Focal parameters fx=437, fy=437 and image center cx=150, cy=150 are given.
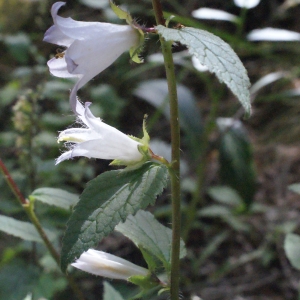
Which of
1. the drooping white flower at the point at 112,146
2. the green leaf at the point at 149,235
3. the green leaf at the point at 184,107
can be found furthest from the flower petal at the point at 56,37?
the green leaf at the point at 184,107

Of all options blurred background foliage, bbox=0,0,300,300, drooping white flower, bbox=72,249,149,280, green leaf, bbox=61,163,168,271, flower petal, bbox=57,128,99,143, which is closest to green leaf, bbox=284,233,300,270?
blurred background foliage, bbox=0,0,300,300

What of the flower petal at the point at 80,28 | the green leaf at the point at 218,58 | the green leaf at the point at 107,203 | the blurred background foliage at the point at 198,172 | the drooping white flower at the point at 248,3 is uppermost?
the flower petal at the point at 80,28

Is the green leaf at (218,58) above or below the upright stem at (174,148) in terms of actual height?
above

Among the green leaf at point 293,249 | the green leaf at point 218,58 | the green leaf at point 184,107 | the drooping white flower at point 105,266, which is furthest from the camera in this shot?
the green leaf at point 184,107

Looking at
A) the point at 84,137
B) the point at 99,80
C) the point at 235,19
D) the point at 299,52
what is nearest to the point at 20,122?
the point at 84,137

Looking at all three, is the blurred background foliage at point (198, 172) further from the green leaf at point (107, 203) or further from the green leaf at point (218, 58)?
the green leaf at point (218, 58)

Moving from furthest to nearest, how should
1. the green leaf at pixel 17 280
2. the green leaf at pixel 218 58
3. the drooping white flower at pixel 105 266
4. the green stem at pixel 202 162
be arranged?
the green stem at pixel 202 162 < the green leaf at pixel 17 280 < the drooping white flower at pixel 105 266 < the green leaf at pixel 218 58

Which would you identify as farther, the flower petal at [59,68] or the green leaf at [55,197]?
the green leaf at [55,197]

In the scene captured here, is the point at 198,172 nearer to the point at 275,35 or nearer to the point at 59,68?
the point at 275,35
